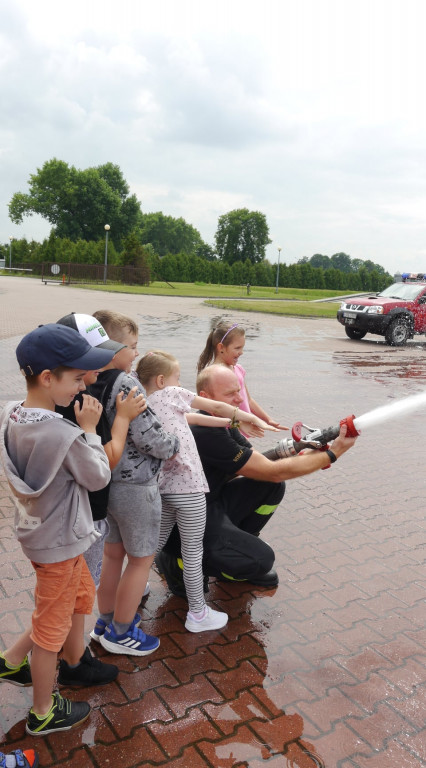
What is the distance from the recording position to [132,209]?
81.5 meters

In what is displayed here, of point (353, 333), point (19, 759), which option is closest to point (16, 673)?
point (19, 759)

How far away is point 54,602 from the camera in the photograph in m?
2.39

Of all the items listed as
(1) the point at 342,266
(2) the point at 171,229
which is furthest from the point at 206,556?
(1) the point at 342,266

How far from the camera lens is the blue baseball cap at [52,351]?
221 centimetres

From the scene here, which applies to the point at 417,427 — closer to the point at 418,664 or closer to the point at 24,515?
the point at 418,664

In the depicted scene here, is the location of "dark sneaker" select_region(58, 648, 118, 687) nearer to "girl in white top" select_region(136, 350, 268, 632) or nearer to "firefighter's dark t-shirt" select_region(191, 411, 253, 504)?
"girl in white top" select_region(136, 350, 268, 632)

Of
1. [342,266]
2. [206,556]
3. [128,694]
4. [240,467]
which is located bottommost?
[128,694]

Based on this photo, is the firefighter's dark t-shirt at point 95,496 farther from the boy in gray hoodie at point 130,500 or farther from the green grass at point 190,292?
the green grass at point 190,292

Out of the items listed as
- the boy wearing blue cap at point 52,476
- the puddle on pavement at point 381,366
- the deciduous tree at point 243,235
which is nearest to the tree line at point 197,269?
the deciduous tree at point 243,235

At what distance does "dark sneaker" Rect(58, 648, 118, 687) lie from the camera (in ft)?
9.12

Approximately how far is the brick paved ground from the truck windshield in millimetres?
14497

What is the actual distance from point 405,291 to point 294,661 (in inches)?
719

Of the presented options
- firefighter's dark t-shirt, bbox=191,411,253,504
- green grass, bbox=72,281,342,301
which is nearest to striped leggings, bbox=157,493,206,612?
firefighter's dark t-shirt, bbox=191,411,253,504

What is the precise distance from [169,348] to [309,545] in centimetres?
1093
